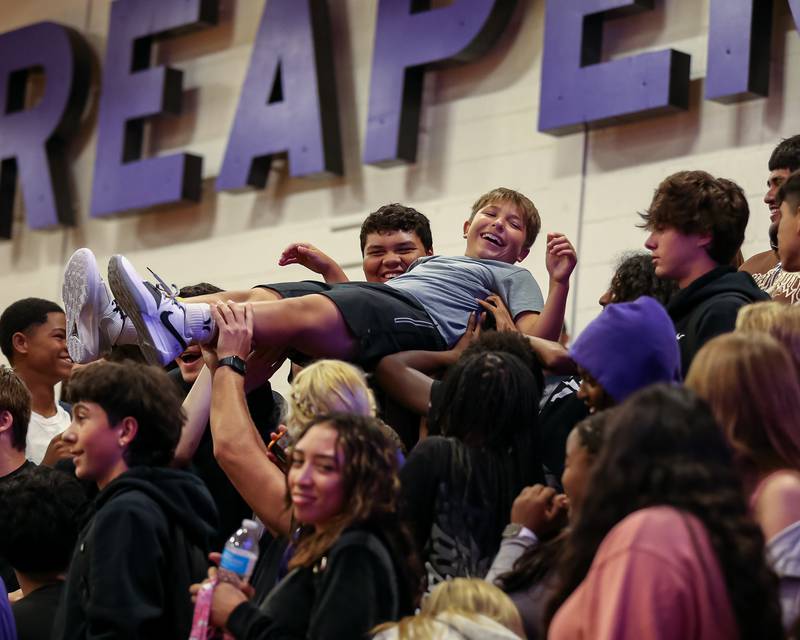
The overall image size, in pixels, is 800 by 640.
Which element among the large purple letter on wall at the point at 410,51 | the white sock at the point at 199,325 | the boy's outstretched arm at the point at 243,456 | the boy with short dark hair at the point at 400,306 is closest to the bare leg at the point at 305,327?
the boy with short dark hair at the point at 400,306

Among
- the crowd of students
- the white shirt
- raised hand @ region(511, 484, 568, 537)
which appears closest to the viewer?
the crowd of students

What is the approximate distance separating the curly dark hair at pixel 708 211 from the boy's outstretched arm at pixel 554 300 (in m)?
0.59

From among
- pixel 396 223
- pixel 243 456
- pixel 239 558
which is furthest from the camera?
pixel 396 223

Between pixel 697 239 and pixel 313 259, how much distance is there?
144 cm

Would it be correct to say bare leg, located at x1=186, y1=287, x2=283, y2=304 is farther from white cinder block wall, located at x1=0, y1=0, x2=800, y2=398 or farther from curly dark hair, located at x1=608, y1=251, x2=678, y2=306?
white cinder block wall, located at x1=0, y1=0, x2=800, y2=398

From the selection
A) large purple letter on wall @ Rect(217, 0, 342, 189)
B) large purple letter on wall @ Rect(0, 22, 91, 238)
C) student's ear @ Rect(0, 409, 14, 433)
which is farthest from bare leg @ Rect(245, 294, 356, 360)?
large purple letter on wall @ Rect(0, 22, 91, 238)

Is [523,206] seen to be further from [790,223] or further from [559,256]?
[790,223]


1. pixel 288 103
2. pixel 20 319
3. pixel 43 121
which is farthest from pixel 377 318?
pixel 43 121

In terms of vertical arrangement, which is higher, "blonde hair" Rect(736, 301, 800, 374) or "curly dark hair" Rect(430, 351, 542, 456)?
"blonde hair" Rect(736, 301, 800, 374)

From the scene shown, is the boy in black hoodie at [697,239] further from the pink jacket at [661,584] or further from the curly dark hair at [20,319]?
the curly dark hair at [20,319]

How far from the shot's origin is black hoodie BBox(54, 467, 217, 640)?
286 cm

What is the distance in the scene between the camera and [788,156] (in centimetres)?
419

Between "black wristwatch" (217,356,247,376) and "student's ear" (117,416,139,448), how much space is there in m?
0.33

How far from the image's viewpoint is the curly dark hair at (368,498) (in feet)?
8.20
